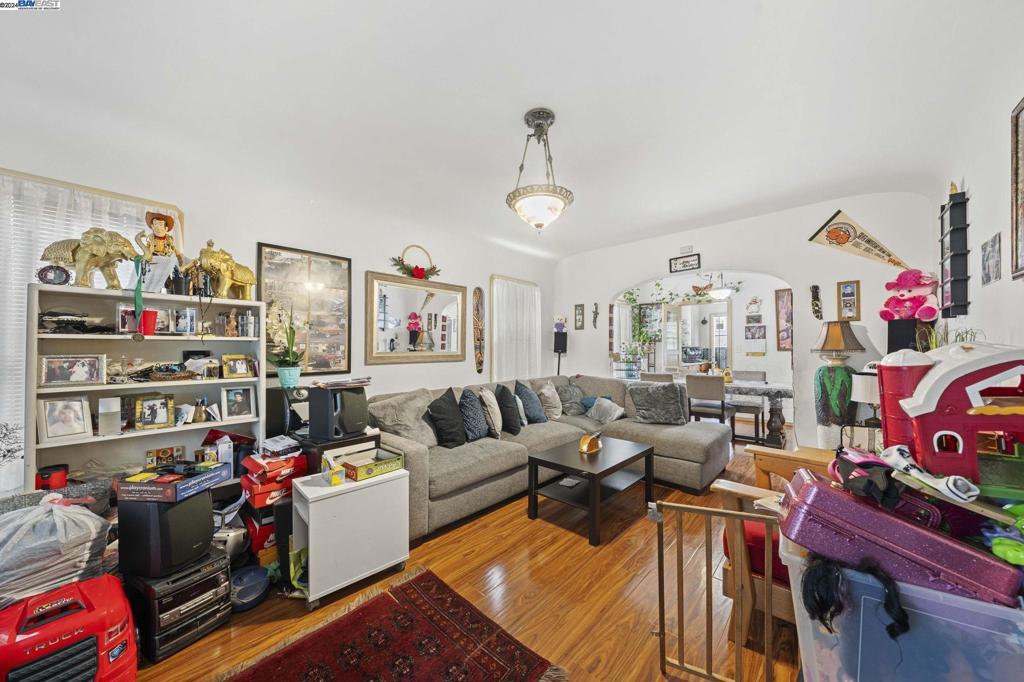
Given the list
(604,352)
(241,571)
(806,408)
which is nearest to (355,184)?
(241,571)

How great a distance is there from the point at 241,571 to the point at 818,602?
8.06 feet

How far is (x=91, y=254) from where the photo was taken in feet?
6.20

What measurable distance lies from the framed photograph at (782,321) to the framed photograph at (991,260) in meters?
4.00

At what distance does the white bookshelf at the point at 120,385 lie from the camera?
1.71 m

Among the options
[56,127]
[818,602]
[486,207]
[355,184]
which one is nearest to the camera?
[818,602]

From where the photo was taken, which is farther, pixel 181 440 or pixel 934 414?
pixel 181 440

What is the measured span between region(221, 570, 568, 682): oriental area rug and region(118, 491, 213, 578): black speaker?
53 centimetres

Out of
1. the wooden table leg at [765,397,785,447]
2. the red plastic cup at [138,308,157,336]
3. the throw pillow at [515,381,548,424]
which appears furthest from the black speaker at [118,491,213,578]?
the wooden table leg at [765,397,785,447]

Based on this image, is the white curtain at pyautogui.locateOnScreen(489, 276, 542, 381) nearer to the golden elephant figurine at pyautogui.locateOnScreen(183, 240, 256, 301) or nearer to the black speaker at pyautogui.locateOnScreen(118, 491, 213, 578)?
the golden elephant figurine at pyautogui.locateOnScreen(183, 240, 256, 301)

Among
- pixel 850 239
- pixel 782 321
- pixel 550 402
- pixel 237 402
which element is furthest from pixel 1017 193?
pixel 782 321

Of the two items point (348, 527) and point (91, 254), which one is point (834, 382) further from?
point (91, 254)

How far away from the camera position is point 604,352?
4.95 meters

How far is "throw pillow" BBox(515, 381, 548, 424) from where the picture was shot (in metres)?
3.83

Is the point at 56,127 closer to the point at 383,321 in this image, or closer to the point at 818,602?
the point at 383,321
